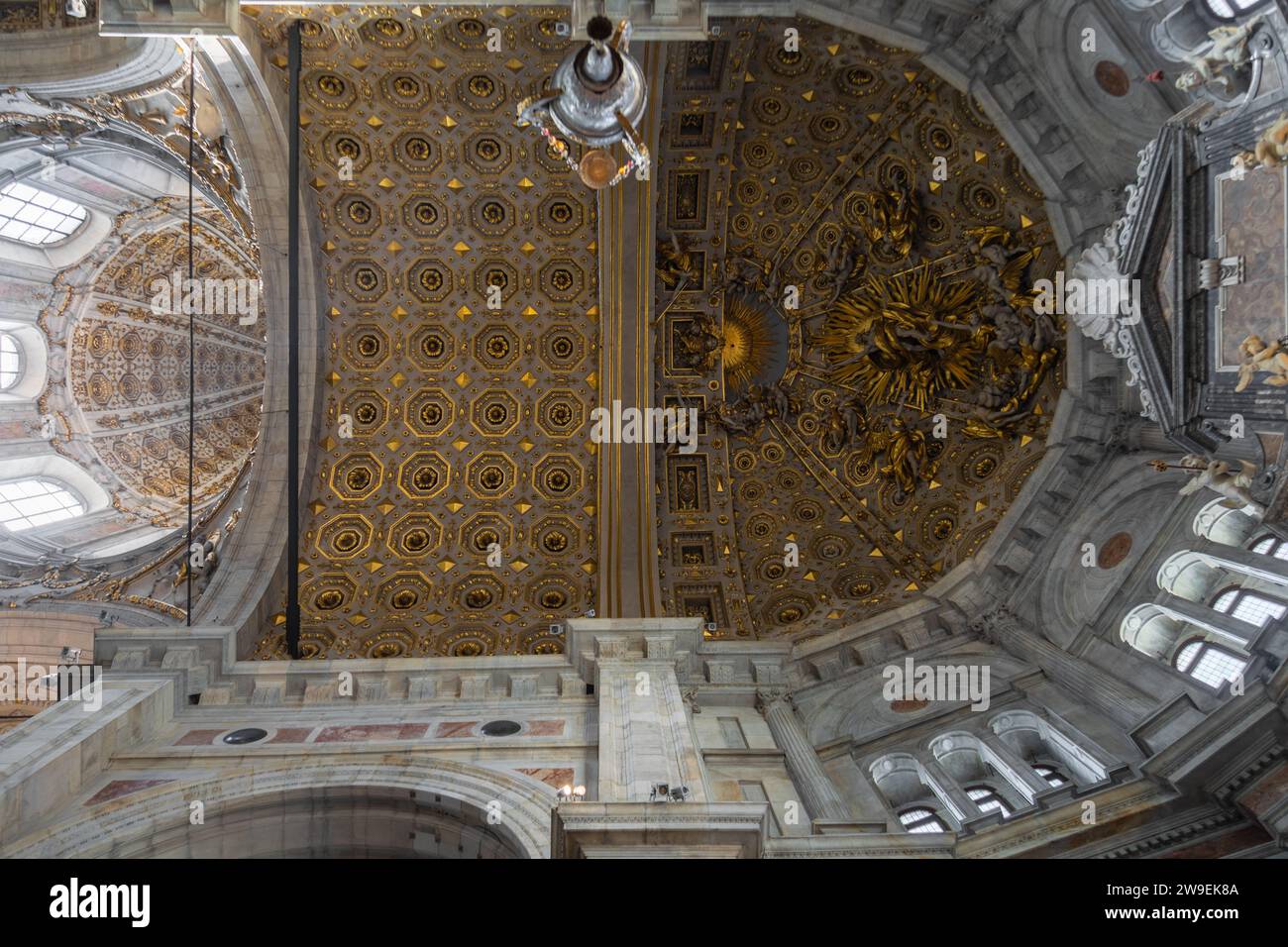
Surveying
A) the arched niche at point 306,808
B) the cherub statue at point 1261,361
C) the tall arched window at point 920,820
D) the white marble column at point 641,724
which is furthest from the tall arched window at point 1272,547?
the arched niche at point 306,808

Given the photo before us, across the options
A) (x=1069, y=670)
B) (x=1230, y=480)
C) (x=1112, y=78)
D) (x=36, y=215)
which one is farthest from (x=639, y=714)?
(x=36, y=215)

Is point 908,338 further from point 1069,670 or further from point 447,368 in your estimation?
point 447,368

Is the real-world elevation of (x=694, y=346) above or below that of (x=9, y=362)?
above

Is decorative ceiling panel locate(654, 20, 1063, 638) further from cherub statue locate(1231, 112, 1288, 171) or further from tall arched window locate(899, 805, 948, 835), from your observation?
cherub statue locate(1231, 112, 1288, 171)

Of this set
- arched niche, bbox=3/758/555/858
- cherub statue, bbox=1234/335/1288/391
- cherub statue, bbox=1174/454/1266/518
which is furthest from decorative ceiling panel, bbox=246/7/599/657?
cherub statue, bbox=1234/335/1288/391

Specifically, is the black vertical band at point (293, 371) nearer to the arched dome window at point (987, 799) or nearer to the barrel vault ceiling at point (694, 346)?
the barrel vault ceiling at point (694, 346)
